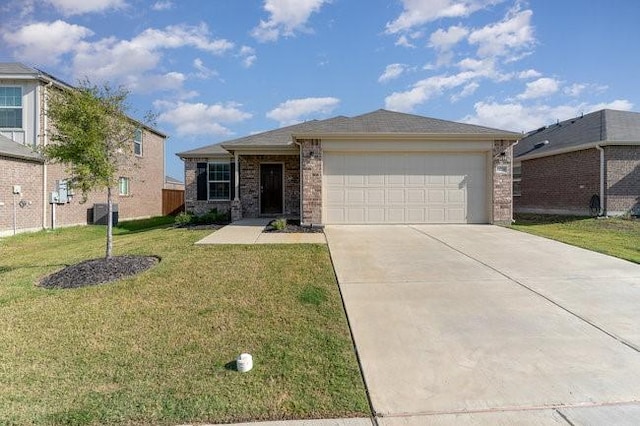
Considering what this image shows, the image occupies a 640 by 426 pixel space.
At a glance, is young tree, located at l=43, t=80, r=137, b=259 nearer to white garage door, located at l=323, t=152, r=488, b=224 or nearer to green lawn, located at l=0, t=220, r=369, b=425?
green lawn, located at l=0, t=220, r=369, b=425

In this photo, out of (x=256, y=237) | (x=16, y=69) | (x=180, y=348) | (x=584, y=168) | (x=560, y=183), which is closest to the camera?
(x=180, y=348)

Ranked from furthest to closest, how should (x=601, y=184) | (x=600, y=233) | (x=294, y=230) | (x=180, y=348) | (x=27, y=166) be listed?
1. (x=601, y=184)
2. (x=27, y=166)
3. (x=600, y=233)
4. (x=294, y=230)
5. (x=180, y=348)

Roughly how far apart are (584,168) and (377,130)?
10022 millimetres

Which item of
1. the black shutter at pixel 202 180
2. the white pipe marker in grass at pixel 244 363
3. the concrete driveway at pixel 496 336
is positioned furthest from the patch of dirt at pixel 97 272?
the black shutter at pixel 202 180

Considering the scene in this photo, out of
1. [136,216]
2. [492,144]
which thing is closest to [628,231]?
[492,144]

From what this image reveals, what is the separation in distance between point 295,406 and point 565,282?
4963 mm

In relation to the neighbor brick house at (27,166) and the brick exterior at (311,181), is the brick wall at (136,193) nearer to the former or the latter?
the neighbor brick house at (27,166)

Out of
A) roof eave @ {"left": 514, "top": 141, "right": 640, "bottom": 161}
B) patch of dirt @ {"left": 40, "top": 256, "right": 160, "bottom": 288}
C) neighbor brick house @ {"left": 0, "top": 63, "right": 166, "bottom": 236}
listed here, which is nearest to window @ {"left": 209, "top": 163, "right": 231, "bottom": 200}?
neighbor brick house @ {"left": 0, "top": 63, "right": 166, "bottom": 236}

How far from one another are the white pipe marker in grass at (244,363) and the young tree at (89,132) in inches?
190

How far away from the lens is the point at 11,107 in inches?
533

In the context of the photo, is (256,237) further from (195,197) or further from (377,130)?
(195,197)

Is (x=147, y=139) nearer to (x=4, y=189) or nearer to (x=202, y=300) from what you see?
(x=4, y=189)

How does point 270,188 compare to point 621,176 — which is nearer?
point 621,176

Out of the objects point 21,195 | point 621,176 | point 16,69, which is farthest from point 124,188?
point 621,176
